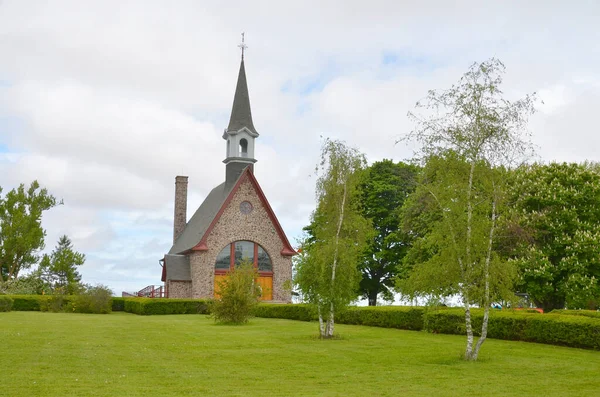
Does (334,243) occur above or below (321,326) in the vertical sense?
above

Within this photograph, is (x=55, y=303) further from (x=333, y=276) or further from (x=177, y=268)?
(x=333, y=276)

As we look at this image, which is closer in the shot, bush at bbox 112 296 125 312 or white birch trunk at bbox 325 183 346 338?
white birch trunk at bbox 325 183 346 338

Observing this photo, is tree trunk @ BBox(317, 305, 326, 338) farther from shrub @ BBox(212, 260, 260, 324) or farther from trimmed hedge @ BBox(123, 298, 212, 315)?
trimmed hedge @ BBox(123, 298, 212, 315)

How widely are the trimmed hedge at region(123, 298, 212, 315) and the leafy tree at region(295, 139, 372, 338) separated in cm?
1585

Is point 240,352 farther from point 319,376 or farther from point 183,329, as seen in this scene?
point 183,329

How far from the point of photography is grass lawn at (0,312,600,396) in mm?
12477

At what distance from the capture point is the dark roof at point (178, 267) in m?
43.4

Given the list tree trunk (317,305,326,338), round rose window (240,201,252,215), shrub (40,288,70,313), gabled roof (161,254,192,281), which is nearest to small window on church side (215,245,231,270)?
gabled roof (161,254,192,281)

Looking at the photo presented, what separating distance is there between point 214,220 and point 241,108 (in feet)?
32.2

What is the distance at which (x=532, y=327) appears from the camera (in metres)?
21.0

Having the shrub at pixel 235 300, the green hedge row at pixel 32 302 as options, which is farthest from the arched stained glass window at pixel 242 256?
the shrub at pixel 235 300

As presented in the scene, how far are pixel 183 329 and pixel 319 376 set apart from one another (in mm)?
11885

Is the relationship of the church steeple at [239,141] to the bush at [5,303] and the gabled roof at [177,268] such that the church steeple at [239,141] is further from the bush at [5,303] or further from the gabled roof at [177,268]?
the bush at [5,303]

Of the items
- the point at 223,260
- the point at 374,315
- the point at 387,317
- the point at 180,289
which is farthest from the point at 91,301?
the point at 387,317
